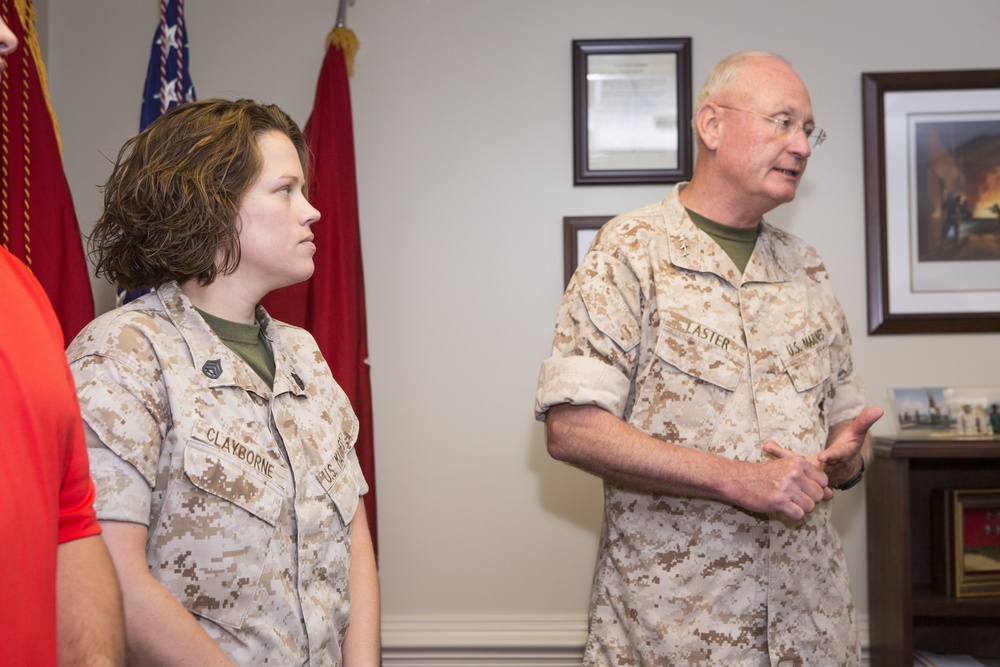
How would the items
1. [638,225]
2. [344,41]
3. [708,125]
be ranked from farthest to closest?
[344,41] < [708,125] < [638,225]

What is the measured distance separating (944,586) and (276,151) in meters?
1.86

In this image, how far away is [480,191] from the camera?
255 centimetres

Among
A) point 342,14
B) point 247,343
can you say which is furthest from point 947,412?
point 342,14

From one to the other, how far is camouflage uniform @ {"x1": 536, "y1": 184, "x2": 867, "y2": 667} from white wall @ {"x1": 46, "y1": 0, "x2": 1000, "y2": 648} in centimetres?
75

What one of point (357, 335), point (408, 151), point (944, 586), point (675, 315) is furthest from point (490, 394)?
point (944, 586)

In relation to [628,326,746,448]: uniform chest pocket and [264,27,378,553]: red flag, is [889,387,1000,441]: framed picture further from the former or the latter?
[264,27,378,553]: red flag

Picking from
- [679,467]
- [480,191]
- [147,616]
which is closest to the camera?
[147,616]

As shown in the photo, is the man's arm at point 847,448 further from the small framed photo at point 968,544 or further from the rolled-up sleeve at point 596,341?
the small framed photo at point 968,544

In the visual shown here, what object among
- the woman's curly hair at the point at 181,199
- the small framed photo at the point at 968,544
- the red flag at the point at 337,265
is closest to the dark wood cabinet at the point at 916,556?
the small framed photo at the point at 968,544

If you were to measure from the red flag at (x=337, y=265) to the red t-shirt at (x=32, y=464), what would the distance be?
1.32 metres

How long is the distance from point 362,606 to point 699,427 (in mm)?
695

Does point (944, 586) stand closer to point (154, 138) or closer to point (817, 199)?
point (817, 199)

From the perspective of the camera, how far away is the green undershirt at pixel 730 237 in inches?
72.2

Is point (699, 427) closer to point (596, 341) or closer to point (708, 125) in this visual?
point (596, 341)
